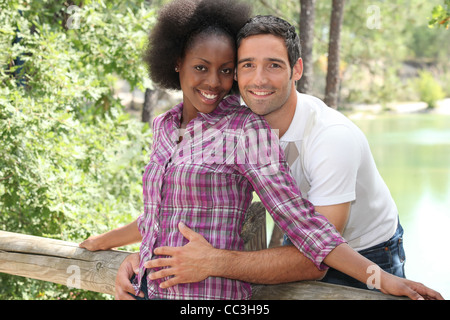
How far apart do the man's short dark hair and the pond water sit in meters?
5.38

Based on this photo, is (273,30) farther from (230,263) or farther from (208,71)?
(230,263)

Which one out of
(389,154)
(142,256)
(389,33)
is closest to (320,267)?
(142,256)

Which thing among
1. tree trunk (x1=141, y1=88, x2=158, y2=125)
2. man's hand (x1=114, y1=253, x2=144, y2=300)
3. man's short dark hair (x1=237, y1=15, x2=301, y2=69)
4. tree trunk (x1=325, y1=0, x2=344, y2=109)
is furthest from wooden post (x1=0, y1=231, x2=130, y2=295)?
tree trunk (x1=141, y1=88, x2=158, y2=125)

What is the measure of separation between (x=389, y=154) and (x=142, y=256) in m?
12.3

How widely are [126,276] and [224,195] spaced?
528 millimetres

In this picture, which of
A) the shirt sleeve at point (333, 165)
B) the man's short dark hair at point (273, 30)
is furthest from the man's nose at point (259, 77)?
the shirt sleeve at point (333, 165)

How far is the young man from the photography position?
5.36 ft

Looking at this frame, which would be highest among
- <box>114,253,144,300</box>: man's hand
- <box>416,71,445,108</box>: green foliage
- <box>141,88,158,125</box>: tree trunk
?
<box>416,71,445,108</box>: green foliage

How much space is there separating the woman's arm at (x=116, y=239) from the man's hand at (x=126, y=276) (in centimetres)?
17

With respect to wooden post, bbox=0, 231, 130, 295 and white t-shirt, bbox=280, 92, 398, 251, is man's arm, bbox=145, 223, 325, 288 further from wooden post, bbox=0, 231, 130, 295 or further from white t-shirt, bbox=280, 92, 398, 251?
wooden post, bbox=0, 231, 130, 295

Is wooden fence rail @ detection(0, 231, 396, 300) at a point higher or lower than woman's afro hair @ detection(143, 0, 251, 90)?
lower

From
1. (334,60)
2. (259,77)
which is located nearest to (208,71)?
(259,77)

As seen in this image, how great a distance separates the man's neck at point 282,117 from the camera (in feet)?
6.21

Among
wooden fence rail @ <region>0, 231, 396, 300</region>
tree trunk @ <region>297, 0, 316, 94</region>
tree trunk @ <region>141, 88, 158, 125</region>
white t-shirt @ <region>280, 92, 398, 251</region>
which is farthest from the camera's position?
tree trunk @ <region>141, 88, 158, 125</region>
